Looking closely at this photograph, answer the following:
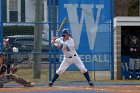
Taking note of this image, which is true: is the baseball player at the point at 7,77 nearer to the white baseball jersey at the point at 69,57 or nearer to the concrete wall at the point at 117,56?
the white baseball jersey at the point at 69,57

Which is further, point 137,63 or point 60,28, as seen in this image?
point 137,63

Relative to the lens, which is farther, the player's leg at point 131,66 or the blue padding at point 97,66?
the player's leg at point 131,66

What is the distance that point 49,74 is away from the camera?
69.6ft

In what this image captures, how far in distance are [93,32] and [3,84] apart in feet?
16.4

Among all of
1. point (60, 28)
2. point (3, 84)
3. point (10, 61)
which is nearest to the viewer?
point (3, 84)

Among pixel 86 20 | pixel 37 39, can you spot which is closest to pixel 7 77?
pixel 37 39

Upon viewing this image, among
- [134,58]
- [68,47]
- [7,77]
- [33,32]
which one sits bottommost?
[7,77]

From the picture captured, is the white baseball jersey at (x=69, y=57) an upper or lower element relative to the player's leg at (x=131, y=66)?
upper

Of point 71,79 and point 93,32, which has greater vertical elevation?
point 93,32

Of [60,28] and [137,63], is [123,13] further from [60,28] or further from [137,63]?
[60,28]

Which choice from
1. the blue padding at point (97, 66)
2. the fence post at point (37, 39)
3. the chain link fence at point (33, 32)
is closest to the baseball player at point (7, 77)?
the chain link fence at point (33, 32)

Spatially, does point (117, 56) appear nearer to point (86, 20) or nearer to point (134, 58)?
point (134, 58)

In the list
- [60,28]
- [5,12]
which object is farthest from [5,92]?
[5,12]

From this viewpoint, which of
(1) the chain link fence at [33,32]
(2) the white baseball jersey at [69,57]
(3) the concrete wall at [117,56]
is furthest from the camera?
(3) the concrete wall at [117,56]
